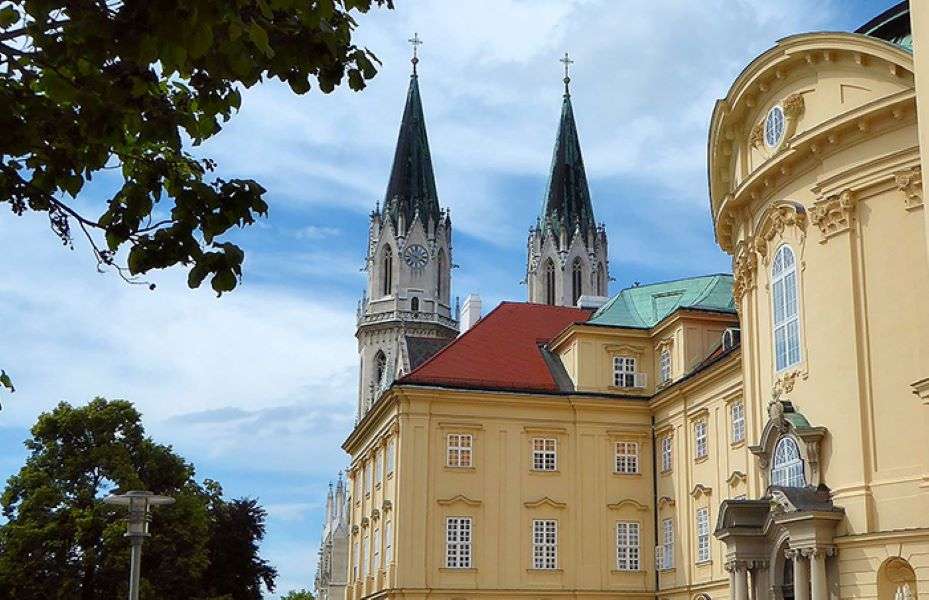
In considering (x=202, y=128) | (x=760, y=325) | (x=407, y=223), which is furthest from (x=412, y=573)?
(x=407, y=223)

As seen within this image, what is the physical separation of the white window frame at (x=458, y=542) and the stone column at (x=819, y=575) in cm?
1766

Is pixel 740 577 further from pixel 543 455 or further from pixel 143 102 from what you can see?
pixel 143 102

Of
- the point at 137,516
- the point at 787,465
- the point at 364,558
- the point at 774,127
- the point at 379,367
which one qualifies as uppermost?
the point at 379,367

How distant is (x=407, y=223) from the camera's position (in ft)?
313

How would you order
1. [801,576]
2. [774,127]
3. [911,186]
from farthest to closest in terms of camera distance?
[774,127] → [801,576] → [911,186]

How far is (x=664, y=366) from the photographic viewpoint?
4181 centimetres

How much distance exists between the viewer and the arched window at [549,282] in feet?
316

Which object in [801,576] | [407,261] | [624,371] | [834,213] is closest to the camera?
[801,576]

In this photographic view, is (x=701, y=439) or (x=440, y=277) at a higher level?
(x=440, y=277)

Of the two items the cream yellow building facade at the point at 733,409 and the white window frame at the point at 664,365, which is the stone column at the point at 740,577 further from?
the white window frame at the point at 664,365

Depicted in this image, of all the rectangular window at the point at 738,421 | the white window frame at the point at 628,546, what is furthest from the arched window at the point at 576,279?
the rectangular window at the point at 738,421

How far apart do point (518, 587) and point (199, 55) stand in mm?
35062

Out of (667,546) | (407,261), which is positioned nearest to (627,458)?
(667,546)

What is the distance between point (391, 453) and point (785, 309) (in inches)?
738
